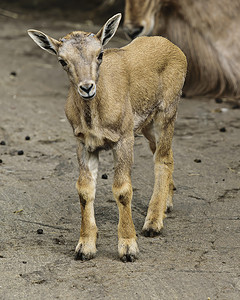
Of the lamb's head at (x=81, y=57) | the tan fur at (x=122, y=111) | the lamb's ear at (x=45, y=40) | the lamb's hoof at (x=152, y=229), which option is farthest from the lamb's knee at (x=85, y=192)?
the lamb's ear at (x=45, y=40)

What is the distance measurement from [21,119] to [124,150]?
3425 millimetres

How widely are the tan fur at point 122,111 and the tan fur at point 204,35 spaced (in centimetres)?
303

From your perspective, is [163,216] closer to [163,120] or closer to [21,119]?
[163,120]

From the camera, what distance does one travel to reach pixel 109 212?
207 inches

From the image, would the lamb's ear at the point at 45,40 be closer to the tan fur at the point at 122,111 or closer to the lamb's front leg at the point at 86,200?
the tan fur at the point at 122,111

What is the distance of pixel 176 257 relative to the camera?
4.43 m

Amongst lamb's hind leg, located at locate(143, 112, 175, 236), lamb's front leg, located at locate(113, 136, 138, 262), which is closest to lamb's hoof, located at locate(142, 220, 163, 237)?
lamb's hind leg, located at locate(143, 112, 175, 236)

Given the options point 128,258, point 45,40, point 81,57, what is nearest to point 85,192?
point 128,258

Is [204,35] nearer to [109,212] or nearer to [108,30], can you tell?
[109,212]

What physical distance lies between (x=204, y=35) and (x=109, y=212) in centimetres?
396

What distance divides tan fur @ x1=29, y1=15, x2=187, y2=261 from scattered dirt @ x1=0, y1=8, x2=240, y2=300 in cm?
22

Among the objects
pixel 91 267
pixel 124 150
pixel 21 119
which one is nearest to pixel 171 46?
pixel 124 150

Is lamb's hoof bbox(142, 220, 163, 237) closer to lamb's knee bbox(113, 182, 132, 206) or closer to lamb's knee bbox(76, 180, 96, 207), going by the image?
lamb's knee bbox(113, 182, 132, 206)

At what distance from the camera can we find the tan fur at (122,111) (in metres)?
4.24
